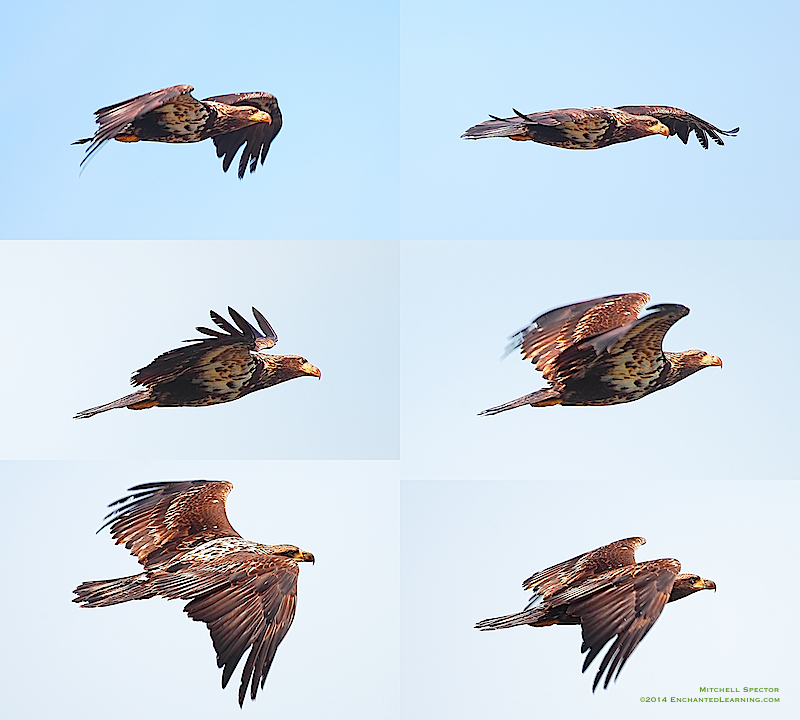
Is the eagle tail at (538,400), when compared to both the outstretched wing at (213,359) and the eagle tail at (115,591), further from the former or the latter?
the eagle tail at (115,591)

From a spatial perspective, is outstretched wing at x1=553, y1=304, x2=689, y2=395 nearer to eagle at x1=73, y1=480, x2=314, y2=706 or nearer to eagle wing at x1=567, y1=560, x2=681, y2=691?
eagle wing at x1=567, y1=560, x2=681, y2=691

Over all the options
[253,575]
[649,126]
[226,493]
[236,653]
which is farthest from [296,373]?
[649,126]

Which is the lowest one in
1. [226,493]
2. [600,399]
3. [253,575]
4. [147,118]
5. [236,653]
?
[236,653]

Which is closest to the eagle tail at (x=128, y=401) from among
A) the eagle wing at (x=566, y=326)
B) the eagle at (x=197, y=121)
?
the eagle at (x=197, y=121)

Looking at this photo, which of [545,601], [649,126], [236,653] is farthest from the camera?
[649,126]

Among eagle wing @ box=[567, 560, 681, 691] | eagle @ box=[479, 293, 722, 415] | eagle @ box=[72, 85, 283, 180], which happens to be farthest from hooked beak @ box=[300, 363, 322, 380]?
eagle wing @ box=[567, 560, 681, 691]

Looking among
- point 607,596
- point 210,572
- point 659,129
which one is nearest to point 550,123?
point 659,129

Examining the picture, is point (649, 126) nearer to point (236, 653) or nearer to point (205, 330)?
point (205, 330)
